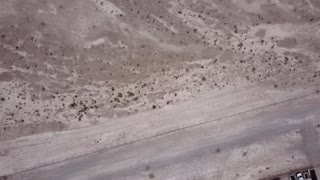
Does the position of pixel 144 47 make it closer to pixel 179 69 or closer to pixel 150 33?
pixel 150 33

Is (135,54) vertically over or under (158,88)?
over

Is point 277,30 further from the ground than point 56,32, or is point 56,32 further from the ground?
point 56,32

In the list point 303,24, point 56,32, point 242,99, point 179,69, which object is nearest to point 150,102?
point 179,69

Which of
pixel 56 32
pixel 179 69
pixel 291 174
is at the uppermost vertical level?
pixel 56 32
